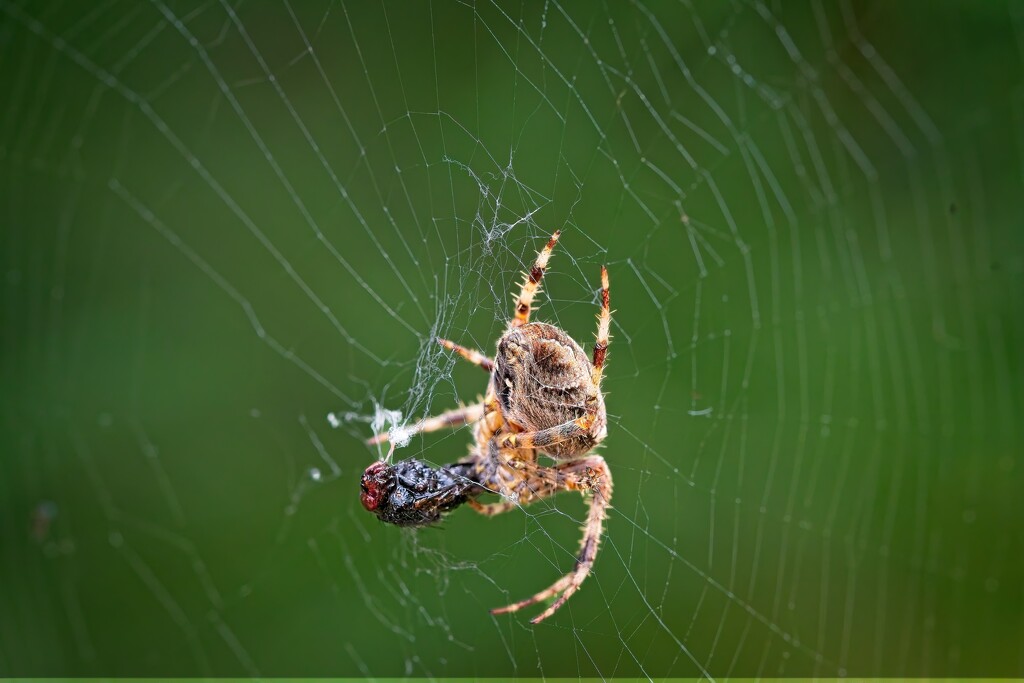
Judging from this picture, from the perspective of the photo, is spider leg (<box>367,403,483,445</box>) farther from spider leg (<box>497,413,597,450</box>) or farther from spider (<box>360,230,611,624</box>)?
spider leg (<box>497,413,597,450</box>)

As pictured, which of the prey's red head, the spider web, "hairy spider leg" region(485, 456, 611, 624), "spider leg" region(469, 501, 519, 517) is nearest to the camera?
the prey's red head

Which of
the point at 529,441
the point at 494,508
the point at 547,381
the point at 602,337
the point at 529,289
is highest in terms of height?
the point at 529,289

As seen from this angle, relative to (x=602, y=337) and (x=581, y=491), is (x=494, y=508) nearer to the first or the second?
(x=581, y=491)

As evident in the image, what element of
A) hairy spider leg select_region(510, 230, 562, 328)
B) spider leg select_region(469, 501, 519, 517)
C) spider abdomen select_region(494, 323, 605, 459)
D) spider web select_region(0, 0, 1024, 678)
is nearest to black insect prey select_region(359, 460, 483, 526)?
spider leg select_region(469, 501, 519, 517)

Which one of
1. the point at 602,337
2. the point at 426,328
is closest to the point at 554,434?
the point at 602,337

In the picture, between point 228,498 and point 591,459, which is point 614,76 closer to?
point 591,459

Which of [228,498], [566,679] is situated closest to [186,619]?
[228,498]
